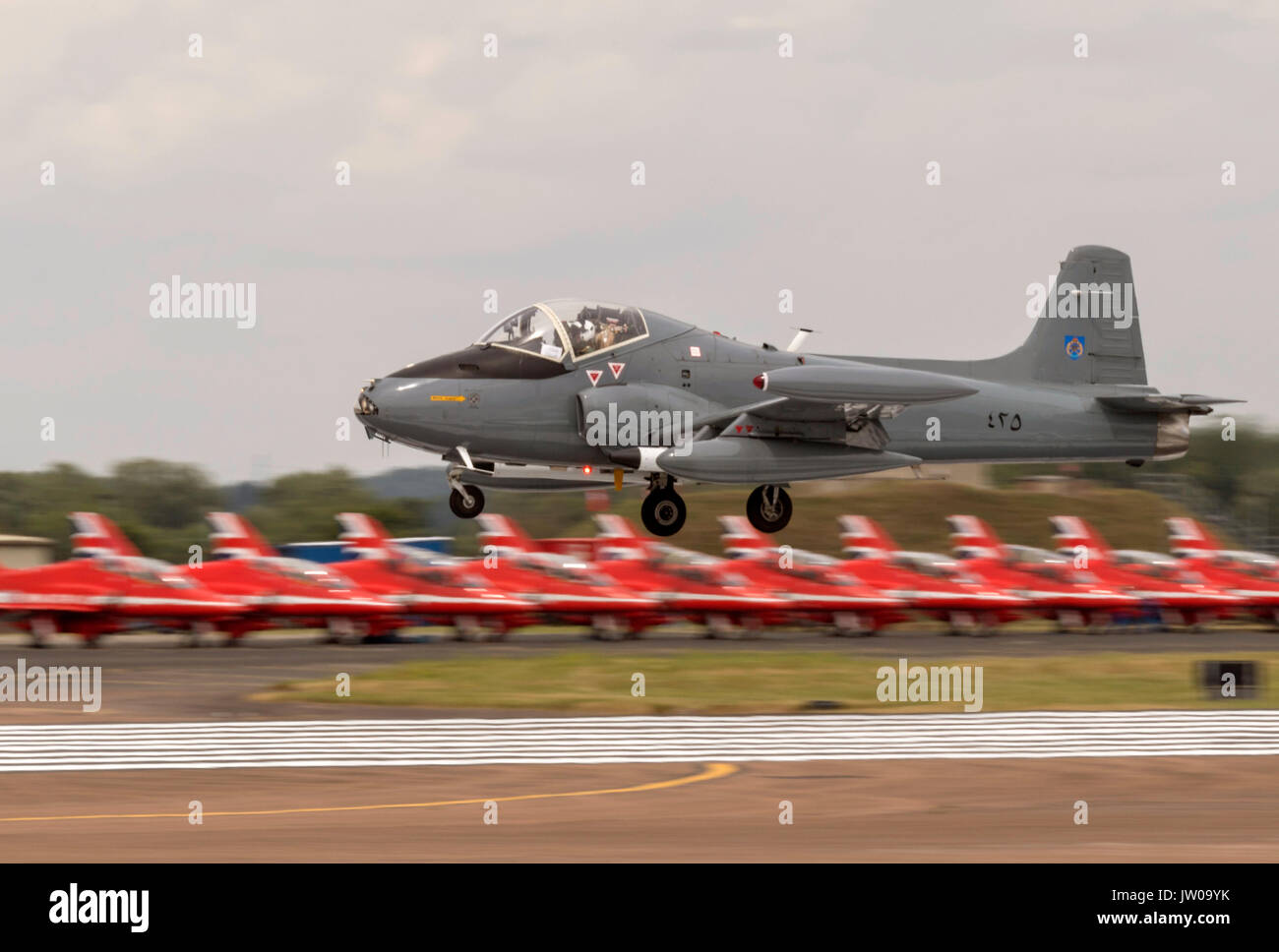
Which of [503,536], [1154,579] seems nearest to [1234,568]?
[1154,579]

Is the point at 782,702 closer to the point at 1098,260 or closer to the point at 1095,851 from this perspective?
the point at 1098,260

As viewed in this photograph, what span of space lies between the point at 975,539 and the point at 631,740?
21588 millimetres

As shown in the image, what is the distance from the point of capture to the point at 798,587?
127 feet

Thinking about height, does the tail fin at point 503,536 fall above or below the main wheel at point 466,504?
above

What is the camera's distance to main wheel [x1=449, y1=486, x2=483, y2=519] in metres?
20.1

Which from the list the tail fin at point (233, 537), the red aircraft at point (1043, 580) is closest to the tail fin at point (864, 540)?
the red aircraft at point (1043, 580)

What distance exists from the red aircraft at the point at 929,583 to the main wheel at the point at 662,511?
63.6 ft

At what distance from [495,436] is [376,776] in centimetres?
447

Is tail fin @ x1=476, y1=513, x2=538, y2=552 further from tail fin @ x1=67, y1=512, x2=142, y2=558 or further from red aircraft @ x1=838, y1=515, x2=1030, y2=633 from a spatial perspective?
tail fin @ x1=67, y1=512, x2=142, y2=558

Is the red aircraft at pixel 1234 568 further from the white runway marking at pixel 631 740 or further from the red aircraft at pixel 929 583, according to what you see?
the white runway marking at pixel 631 740

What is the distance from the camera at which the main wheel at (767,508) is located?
21234 millimetres

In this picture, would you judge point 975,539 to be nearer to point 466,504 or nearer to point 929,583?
point 929,583

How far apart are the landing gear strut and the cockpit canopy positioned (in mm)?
1929

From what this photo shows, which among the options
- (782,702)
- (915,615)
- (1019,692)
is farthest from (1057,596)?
(782,702)
